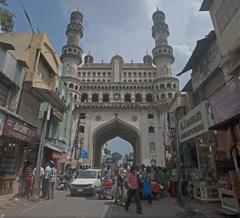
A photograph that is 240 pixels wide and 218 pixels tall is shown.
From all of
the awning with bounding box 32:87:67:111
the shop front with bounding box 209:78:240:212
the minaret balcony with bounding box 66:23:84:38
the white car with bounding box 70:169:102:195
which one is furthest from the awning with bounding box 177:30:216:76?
the minaret balcony with bounding box 66:23:84:38

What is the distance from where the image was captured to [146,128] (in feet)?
103

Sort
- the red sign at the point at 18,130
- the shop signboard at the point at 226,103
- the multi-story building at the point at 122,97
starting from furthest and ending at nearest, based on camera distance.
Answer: the multi-story building at the point at 122,97, the red sign at the point at 18,130, the shop signboard at the point at 226,103

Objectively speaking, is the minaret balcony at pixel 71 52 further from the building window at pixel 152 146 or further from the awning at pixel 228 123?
the awning at pixel 228 123

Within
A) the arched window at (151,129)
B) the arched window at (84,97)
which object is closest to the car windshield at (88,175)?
the arched window at (151,129)

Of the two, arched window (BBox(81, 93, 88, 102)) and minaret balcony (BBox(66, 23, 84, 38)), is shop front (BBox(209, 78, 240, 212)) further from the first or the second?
minaret balcony (BBox(66, 23, 84, 38))

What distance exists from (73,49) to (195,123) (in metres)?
30.0

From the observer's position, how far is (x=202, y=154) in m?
10.7

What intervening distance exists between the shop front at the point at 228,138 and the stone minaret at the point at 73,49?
28.3 meters

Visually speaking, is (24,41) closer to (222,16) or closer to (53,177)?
(53,177)

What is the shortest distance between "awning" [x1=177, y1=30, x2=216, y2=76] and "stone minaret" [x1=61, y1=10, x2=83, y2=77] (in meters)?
24.2

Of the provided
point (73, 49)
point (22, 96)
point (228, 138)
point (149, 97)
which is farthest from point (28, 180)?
point (73, 49)

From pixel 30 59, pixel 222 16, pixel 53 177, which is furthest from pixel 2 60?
pixel 222 16

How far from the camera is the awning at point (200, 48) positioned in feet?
33.1

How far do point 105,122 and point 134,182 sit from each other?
24.5 m
